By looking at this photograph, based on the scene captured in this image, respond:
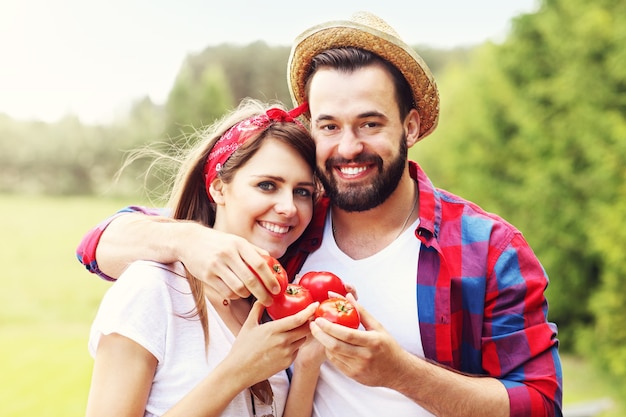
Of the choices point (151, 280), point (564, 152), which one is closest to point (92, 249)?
point (151, 280)

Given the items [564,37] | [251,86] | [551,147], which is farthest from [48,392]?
[251,86]

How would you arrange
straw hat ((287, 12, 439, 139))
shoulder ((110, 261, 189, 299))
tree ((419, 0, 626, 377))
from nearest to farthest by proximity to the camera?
shoulder ((110, 261, 189, 299)) → straw hat ((287, 12, 439, 139)) → tree ((419, 0, 626, 377))

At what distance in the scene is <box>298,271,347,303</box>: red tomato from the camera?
2684 millimetres

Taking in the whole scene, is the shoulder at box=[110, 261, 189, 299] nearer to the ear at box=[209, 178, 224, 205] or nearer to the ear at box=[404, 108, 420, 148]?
the ear at box=[209, 178, 224, 205]

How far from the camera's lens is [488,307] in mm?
2869

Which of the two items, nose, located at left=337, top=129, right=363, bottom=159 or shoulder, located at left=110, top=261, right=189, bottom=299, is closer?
shoulder, located at left=110, top=261, right=189, bottom=299

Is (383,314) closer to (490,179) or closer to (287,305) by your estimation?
(287,305)

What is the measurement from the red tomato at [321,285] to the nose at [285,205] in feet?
0.93

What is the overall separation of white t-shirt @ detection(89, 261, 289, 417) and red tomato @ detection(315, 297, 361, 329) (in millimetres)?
492

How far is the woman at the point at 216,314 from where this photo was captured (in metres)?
2.40

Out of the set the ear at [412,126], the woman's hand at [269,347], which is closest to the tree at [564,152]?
the ear at [412,126]

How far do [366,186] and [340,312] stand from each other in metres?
0.82

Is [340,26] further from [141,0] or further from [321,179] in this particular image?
[141,0]

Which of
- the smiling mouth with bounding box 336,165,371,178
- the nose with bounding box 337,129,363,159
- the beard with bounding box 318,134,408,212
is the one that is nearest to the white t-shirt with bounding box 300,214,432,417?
the beard with bounding box 318,134,408,212
